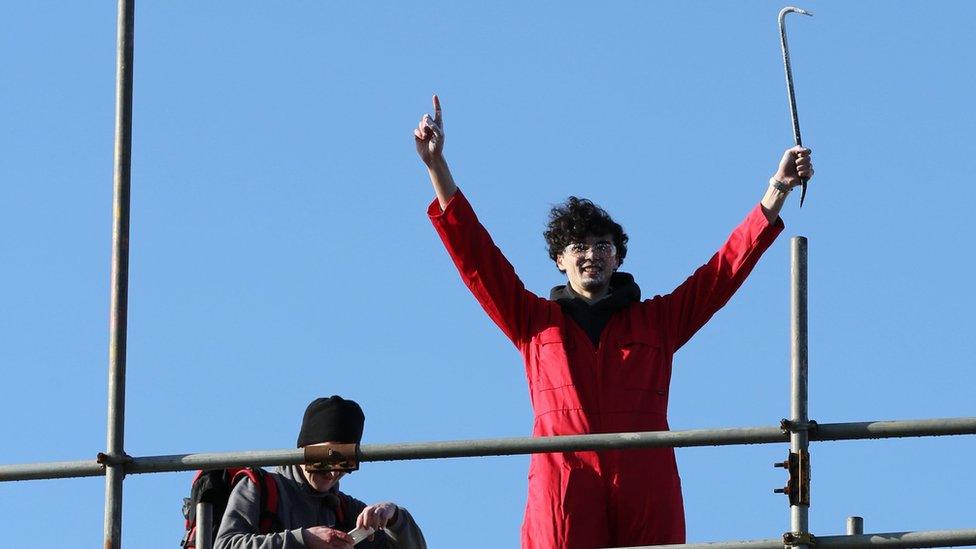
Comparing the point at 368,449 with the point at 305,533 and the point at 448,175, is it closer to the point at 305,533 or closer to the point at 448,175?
the point at 305,533

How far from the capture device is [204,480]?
8375 millimetres

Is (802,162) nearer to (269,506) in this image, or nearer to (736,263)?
(736,263)

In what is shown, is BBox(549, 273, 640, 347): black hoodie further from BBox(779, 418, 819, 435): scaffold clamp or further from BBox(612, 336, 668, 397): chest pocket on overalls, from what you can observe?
BBox(779, 418, 819, 435): scaffold clamp

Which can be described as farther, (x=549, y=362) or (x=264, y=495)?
(x=549, y=362)

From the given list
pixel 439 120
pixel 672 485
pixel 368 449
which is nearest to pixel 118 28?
pixel 439 120

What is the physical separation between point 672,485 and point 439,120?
1.52m

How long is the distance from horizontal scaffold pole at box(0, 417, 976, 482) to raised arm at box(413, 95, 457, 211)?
4.29 ft

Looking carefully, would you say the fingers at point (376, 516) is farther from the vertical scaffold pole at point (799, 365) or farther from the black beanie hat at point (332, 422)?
the vertical scaffold pole at point (799, 365)

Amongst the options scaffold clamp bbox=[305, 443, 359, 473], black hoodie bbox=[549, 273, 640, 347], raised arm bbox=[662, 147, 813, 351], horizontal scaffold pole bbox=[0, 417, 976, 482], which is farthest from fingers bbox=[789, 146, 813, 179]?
scaffold clamp bbox=[305, 443, 359, 473]

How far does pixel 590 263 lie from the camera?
371 inches

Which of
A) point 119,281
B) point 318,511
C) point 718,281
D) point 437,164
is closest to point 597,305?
point 718,281

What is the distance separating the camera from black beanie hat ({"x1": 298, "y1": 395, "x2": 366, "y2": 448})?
868 centimetres

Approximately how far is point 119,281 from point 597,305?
5.99 ft

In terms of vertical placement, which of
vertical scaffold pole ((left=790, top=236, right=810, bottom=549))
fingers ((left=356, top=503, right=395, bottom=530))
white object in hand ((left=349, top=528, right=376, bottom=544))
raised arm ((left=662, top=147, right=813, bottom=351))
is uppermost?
raised arm ((left=662, top=147, right=813, bottom=351))
